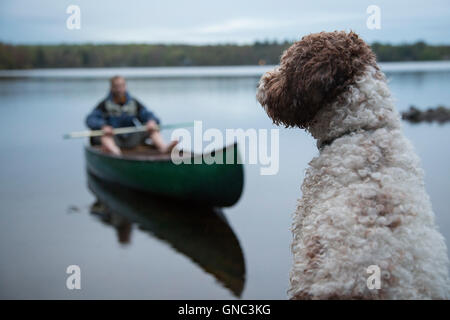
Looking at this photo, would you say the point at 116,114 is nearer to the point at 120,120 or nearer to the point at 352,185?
the point at 120,120

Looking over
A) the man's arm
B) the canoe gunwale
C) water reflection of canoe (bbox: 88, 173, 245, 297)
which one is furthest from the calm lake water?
the man's arm

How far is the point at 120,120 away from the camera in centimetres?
893

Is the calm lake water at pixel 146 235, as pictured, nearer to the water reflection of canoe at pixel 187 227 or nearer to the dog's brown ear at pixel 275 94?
the water reflection of canoe at pixel 187 227

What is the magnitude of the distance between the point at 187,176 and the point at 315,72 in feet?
18.2

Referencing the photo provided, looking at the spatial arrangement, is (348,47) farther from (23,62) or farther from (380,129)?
(23,62)

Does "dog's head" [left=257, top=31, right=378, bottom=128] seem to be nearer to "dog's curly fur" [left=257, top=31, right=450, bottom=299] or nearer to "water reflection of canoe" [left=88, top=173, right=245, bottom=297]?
"dog's curly fur" [left=257, top=31, right=450, bottom=299]

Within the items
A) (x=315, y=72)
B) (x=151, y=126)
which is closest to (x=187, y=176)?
(x=151, y=126)

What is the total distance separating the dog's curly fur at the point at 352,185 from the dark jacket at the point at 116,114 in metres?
7.46

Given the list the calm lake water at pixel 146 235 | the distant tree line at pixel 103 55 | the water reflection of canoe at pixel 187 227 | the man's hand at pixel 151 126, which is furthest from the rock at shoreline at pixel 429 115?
the water reflection of canoe at pixel 187 227

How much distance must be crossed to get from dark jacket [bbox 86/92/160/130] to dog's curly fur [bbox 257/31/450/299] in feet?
24.5
